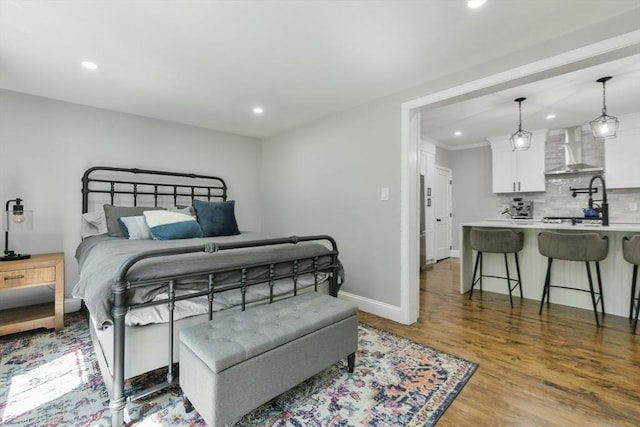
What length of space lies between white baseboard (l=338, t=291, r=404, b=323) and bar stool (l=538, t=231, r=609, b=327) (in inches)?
63.0

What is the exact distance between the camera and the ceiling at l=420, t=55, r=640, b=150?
285 cm

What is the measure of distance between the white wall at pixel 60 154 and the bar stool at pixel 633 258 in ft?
16.5

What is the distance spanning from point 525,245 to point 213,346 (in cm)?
380

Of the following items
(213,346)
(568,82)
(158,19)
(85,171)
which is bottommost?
(213,346)

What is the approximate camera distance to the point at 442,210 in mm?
6180

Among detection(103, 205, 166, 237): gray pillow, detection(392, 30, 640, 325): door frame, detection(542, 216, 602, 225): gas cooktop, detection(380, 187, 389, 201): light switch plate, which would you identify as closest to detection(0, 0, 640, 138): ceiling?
detection(392, 30, 640, 325): door frame

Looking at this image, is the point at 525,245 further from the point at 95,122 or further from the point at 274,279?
the point at 95,122

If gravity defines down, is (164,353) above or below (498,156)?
below

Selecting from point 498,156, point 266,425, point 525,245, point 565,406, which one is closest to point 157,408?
point 266,425

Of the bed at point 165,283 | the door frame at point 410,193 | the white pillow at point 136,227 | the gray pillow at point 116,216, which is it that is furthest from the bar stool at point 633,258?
the gray pillow at point 116,216

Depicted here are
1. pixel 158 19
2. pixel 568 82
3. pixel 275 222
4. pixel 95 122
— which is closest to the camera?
pixel 158 19

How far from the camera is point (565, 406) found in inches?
61.6

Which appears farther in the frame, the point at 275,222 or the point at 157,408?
the point at 275,222

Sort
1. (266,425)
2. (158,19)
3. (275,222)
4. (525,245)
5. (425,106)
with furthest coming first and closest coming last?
(275,222)
(525,245)
(425,106)
(158,19)
(266,425)
